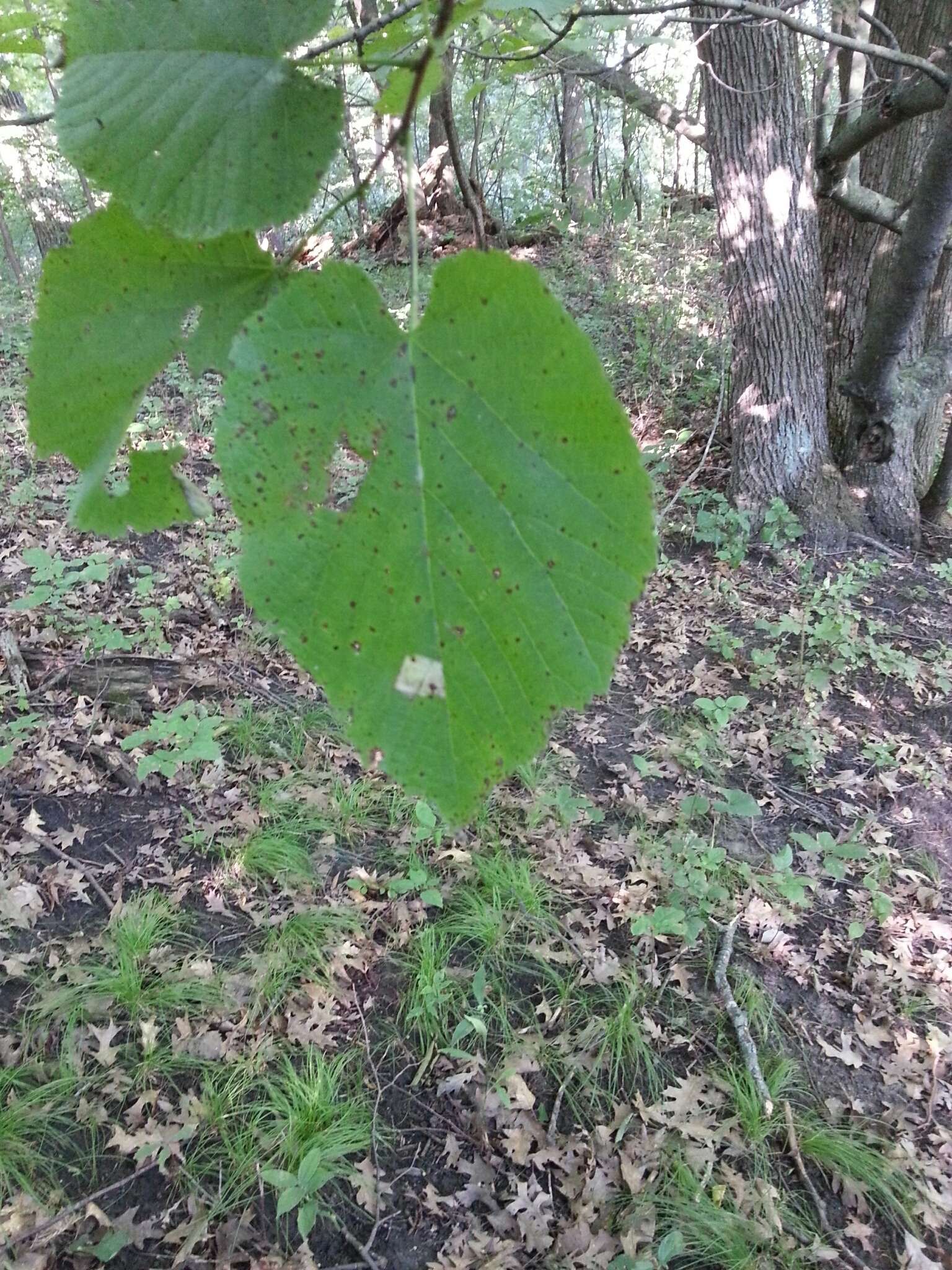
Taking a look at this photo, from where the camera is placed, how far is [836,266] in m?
4.93

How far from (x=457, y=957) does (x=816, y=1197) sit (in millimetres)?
1321

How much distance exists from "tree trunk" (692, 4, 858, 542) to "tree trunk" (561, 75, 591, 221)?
16.7 ft

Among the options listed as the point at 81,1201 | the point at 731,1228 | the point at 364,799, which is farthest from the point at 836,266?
the point at 81,1201

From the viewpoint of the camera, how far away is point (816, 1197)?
7.63 ft

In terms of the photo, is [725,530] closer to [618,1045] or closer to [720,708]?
[720,708]

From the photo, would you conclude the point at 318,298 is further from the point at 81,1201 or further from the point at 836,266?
the point at 836,266

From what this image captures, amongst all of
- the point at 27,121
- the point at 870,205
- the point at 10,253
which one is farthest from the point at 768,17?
the point at 10,253

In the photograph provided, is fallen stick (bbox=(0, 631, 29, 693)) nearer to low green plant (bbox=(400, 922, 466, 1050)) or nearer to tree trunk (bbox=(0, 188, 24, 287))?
low green plant (bbox=(400, 922, 466, 1050))

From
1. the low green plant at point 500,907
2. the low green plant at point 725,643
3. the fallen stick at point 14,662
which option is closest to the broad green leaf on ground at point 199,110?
the low green plant at point 500,907

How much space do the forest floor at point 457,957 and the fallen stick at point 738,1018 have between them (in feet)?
0.12

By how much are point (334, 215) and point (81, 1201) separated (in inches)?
105

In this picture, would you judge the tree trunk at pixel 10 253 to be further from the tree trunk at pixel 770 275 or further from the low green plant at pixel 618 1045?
the low green plant at pixel 618 1045

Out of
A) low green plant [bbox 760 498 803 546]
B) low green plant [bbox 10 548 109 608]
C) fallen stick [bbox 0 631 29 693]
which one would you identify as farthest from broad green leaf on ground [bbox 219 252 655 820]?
low green plant [bbox 760 498 803 546]

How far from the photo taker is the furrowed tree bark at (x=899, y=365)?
3.28 meters
